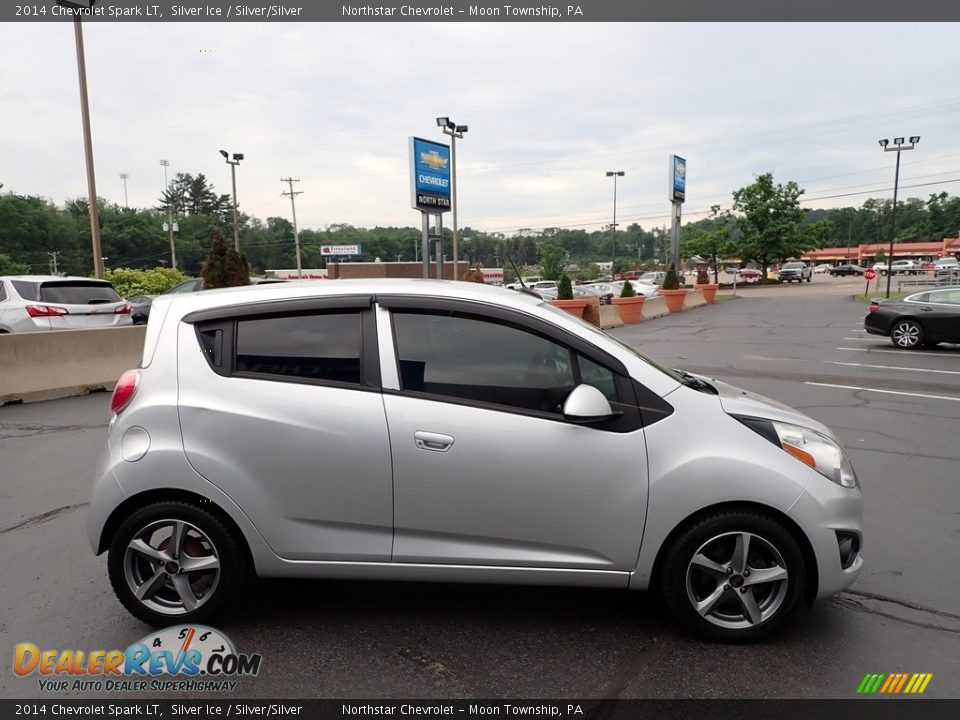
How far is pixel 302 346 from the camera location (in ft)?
10.8

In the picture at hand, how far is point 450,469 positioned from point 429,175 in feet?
72.9

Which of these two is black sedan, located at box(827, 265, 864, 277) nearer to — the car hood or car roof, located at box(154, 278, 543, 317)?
the car hood

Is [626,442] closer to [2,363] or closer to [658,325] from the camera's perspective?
[2,363]

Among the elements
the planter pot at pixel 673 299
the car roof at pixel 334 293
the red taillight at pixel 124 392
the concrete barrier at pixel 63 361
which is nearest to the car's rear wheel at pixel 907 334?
the car roof at pixel 334 293

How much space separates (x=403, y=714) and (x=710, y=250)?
72.8m

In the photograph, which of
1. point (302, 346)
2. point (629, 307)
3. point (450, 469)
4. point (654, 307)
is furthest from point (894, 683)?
point (654, 307)

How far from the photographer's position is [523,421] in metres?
3.05

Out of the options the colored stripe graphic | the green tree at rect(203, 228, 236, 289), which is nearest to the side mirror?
the colored stripe graphic

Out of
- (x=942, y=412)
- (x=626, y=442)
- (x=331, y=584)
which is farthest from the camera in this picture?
(x=942, y=412)

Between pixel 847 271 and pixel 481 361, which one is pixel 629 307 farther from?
pixel 847 271

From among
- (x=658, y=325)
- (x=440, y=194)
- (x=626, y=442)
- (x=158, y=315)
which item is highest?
(x=440, y=194)

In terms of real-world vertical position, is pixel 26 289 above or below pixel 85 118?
below

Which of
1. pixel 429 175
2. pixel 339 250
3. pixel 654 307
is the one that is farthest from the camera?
pixel 339 250

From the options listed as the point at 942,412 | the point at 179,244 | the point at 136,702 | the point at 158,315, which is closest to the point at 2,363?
the point at 158,315
